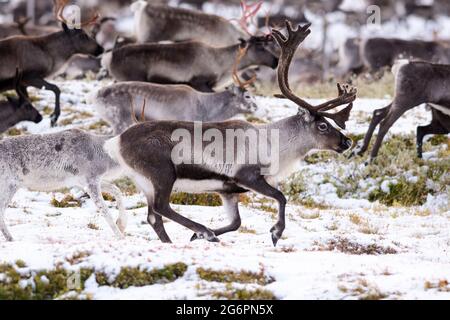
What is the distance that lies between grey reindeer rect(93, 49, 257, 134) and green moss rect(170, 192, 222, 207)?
4.91 ft

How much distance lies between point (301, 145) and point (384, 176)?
2.98 metres

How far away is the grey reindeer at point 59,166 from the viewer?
8.33 meters

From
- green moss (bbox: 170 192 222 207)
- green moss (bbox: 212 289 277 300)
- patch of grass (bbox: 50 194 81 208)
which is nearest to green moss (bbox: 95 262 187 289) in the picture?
green moss (bbox: 212 289 277 300)

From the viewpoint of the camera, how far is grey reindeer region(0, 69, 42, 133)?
12.4 metres

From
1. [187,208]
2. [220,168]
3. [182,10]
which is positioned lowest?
[187,208]

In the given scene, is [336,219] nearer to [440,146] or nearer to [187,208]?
[187,208]

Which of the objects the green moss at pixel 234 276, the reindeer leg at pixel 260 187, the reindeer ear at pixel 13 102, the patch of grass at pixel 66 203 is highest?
the reindeer ear at pixel 13 102

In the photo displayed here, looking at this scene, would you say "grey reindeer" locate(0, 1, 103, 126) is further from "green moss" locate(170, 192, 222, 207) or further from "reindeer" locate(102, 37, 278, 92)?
"green moss" locate(170, 192, 222, 207)

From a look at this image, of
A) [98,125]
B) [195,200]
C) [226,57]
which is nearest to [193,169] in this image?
[195,200]

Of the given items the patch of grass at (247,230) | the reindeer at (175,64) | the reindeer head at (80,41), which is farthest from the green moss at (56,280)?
the reindeer head at (80,41)

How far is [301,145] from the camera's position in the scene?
8.80m

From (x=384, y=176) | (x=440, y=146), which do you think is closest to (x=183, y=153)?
(x=384, y=176)
